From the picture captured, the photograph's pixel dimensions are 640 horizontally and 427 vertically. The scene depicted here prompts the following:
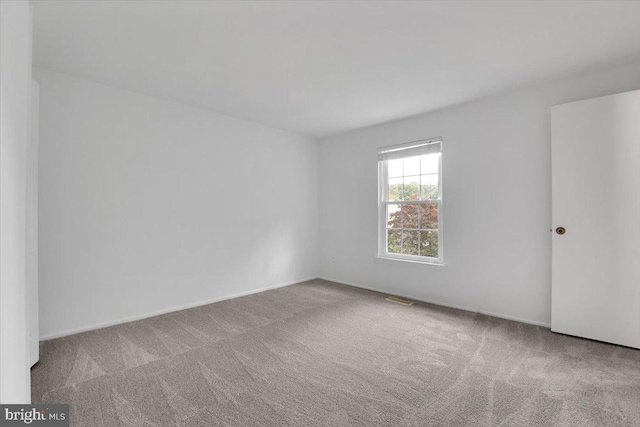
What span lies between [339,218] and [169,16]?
12.2 feet

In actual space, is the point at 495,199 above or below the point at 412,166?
below

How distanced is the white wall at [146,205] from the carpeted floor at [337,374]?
1.49 feet

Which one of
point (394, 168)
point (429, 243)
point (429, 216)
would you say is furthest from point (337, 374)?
point (394, 168)

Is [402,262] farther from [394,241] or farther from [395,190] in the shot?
[395,190]

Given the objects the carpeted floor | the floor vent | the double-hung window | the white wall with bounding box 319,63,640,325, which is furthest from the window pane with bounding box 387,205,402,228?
the carpeted floor

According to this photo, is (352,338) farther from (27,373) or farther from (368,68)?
(368,68)

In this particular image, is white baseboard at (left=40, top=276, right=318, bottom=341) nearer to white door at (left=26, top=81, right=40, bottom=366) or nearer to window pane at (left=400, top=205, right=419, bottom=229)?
white door at (left=26, top=81, right=40, bottom=366)

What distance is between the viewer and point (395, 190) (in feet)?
Answer: 15.0

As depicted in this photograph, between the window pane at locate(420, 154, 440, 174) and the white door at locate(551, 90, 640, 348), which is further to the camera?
the window pane at locate(420, 154, 440, 174)

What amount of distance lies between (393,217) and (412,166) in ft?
2.67

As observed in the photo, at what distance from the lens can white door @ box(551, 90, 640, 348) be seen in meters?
2.67

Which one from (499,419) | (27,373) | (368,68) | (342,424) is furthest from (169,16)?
(499,419)

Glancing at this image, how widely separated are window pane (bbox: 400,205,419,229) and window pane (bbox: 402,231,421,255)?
0.10 metres

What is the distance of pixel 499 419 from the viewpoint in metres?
1.76
